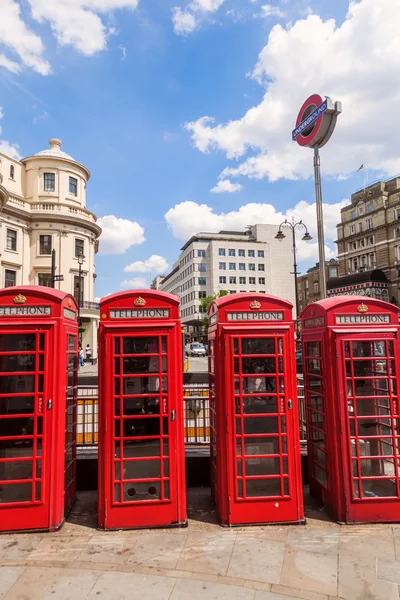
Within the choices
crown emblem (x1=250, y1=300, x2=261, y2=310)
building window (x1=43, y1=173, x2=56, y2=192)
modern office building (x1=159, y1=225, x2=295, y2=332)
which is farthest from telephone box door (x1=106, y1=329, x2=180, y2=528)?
modern office building (x1=159, y1=225, x2=295, y2=332)

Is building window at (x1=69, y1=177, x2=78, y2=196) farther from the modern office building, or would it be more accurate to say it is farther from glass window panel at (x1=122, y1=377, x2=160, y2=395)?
glass window panel at (x1=122, y1=377, x2=160, y2=395)

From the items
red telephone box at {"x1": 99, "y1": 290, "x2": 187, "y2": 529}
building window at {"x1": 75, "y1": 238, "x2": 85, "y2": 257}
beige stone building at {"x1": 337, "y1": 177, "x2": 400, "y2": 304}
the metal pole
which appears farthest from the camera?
beige stone building at {"x1": 337, "y1": 177, "x2": 400, "y2": 304}

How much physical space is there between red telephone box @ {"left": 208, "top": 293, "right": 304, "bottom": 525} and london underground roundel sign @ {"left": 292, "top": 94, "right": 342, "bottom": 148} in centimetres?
784

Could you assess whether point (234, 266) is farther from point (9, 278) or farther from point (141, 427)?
point (141, 427)

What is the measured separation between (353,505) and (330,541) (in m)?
0.65

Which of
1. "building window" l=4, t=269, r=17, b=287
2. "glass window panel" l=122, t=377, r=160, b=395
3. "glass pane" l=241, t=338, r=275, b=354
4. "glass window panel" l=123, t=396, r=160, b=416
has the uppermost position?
"building window" l=4, t=269, r=17, b=287

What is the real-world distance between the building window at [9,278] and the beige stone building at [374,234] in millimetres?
43415

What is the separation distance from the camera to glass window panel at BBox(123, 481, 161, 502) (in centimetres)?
500

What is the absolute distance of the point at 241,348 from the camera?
5.13 meters

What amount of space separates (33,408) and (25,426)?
247 millimetres

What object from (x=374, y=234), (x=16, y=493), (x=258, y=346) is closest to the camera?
(x=16, y=493)

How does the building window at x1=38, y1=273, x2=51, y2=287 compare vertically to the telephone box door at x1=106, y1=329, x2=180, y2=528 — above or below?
above

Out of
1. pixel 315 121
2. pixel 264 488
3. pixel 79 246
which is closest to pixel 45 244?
pixel 79 246

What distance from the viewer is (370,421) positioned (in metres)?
5.40
